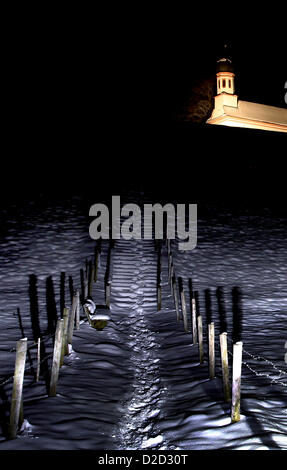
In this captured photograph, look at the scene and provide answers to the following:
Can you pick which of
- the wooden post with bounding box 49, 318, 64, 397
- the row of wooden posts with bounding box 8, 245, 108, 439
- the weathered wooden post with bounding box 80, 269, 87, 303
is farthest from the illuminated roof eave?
the wooden post with bounding box 49, 318, 64, 397

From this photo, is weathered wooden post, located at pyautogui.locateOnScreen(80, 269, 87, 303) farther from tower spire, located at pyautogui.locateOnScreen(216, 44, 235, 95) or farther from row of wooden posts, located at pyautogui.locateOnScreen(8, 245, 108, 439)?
tower spire, located at pyautogui.locateOnScreen(216, 44, 235, 95)

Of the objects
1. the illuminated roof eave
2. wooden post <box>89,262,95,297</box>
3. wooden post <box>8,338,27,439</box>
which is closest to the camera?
wooden post <box>8,338,27,439</box>

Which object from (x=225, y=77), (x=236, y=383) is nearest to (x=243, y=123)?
(x=225, y=77)

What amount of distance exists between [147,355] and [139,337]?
115cm

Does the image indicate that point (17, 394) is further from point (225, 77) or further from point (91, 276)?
point (225, 77)

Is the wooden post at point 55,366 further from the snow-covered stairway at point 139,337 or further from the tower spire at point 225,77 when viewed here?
the tower spire at point 225,77

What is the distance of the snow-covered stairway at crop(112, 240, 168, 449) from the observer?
5676 millimetres

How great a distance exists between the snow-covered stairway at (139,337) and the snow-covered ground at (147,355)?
1.2 inches

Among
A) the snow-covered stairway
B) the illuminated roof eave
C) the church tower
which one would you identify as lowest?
the snow-covered stairway

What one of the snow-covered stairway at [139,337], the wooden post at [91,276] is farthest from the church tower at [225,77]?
the wooden post at [91,276]

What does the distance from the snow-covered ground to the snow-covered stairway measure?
0.03m

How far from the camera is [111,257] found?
16.2m

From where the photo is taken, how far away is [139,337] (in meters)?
10.1
